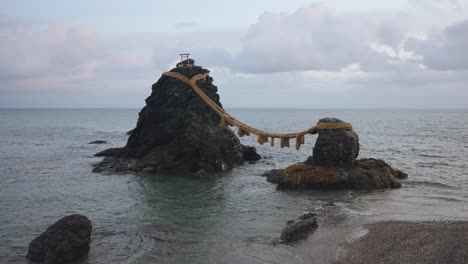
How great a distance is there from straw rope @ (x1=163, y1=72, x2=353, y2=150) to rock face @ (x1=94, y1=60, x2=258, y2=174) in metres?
0.58

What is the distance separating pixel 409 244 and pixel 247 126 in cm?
1579

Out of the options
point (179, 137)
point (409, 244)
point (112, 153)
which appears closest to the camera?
point (409, 244)

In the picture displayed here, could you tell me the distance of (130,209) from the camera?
63.4ft

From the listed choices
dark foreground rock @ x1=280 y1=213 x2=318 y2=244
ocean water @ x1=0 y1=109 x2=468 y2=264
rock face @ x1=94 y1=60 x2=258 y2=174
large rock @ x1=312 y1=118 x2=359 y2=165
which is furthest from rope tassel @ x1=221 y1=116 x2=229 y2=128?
dark foreground rock @ x1=280 y1=213 x2=318 y2=244

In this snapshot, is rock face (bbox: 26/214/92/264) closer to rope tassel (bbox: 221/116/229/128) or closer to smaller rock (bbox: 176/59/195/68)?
rope tassel (bbox: 221/116/229/128)

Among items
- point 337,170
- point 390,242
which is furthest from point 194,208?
point 390,242

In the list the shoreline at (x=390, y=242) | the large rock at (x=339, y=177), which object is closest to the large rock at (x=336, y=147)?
the large rock at (x=339, y=177)

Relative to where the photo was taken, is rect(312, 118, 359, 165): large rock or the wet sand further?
rect(312, 118, 359, 165): large rock

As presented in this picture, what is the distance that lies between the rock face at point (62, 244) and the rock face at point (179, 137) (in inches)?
556

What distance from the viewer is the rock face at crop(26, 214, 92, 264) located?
497 inches

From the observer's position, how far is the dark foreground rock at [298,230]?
14.1 metres

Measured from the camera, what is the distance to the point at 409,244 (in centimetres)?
1229

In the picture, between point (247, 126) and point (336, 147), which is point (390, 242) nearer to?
point (336, 147)

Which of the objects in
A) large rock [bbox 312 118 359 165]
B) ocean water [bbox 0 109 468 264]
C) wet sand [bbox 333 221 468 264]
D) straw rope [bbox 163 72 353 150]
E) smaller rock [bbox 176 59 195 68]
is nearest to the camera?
wet sand [bbox 333 221 468 264]
